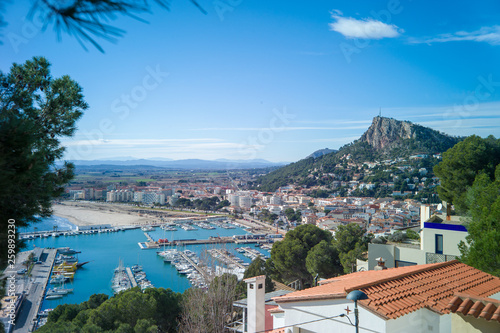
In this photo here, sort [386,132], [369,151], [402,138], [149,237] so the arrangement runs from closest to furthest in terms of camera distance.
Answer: [149,237], [402,138], [369,151], [386,132]

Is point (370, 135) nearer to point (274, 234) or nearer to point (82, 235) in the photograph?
point (274, 234)

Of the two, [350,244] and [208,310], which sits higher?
[350,244]

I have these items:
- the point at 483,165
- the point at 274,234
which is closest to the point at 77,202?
the point at 274,234

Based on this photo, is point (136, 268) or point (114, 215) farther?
point (114, 215)

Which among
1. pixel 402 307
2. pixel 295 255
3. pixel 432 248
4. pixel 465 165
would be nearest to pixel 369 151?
pixel 295 255

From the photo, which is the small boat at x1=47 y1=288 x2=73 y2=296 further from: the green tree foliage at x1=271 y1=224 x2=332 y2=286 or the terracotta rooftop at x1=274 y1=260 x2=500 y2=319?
the terracotta rooftop at x1=274 y1=260 x2=500 y2=319

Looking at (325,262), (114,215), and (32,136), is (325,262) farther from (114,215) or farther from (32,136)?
(114,215)

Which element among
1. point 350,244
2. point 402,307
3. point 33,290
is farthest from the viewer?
point 33,290
